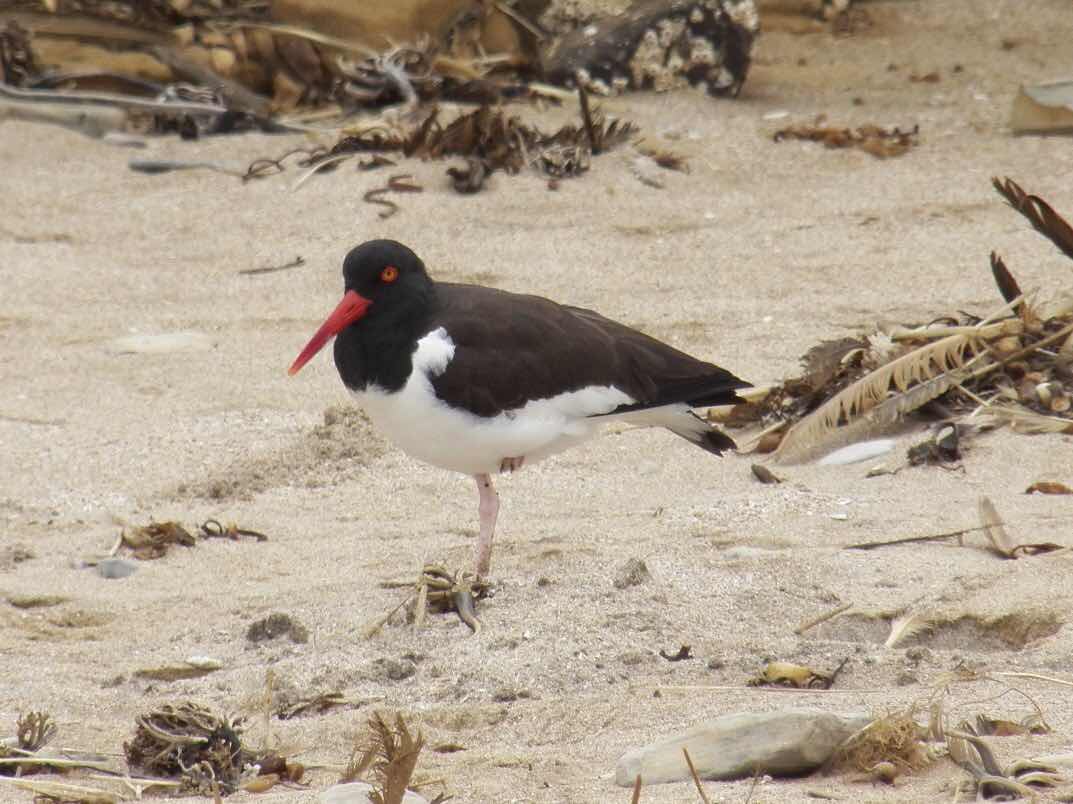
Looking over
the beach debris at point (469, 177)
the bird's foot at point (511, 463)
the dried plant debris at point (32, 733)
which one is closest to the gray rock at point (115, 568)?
the bird's foot at point (511, 463)

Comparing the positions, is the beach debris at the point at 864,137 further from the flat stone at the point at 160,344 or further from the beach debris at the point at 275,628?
the beach debris at the point at 275,628

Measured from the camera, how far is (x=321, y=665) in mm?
3777

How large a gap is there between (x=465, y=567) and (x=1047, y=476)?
5.61 feet

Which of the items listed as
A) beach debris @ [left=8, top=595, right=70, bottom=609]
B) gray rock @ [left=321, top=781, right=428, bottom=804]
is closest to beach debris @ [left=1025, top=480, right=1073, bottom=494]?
gray rock @ [left=321, top=781, right=428, bottom=804]

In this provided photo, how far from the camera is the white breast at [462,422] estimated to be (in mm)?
4062

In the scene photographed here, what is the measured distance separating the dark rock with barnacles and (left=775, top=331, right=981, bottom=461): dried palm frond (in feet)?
12.9

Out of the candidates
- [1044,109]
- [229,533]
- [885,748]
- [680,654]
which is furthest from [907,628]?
[1044,109]

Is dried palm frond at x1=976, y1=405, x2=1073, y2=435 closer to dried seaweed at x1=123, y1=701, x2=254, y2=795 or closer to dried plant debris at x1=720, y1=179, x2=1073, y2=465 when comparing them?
dried plant debris at x1=720, y1=179, x2=1073, y2=465

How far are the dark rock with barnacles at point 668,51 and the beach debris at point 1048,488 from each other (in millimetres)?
4679

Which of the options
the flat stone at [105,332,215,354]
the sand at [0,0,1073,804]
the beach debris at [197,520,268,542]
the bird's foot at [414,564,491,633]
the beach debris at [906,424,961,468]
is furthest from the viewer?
the flat stone at [105,332,215,354]

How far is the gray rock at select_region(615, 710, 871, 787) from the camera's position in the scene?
2.84m

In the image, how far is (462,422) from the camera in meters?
4.09

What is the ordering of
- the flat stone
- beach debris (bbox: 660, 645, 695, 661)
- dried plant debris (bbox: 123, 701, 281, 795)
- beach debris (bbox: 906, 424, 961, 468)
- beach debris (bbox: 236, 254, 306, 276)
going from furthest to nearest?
beach debris (bbox: 236, 254, 306, 276), the flat stone, beach debris (bbox: 906, 424, 961, 468), beach debris (bbox: 660, 645, 695, 661), dried plant debris (bbox: 123, 701, 281, 795)

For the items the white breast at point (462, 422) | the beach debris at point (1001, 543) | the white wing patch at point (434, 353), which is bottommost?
the beach debris at point (1001, 543)
